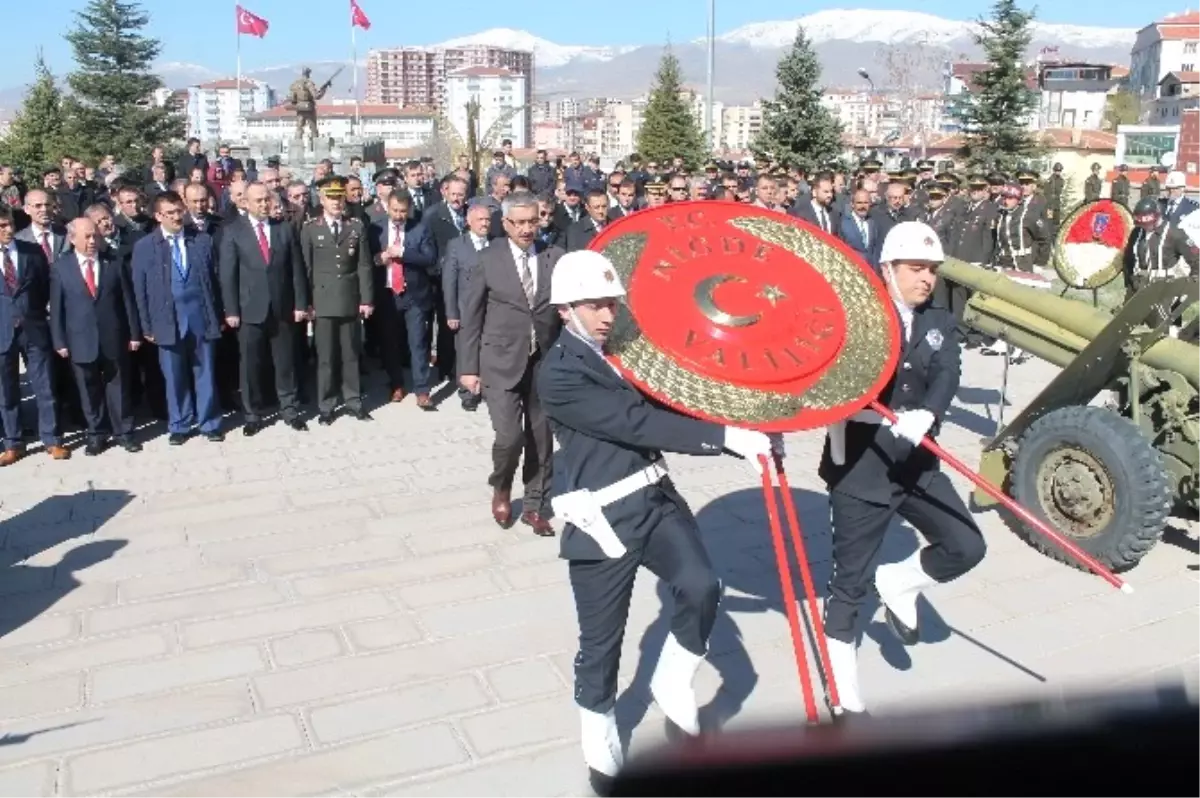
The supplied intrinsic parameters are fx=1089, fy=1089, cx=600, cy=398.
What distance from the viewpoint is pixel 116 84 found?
3762cm

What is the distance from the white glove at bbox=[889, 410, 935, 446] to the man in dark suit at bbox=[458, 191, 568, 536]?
2557 mm

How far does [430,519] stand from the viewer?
21.2ft

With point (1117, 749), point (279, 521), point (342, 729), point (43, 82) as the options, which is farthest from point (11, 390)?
point (43, 82)

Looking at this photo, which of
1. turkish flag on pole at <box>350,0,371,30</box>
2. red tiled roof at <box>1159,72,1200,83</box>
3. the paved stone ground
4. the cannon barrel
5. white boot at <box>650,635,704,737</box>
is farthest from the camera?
red tiled roof at <box>1159,72,1200,83</box>

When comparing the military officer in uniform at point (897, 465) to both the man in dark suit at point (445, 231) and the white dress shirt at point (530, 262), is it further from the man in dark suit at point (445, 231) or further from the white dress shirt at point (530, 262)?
the man in dark suit at point (445, 231)

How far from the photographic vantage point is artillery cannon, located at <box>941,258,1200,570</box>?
557 cm

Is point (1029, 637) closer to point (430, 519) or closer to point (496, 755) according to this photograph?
point (496, 755)

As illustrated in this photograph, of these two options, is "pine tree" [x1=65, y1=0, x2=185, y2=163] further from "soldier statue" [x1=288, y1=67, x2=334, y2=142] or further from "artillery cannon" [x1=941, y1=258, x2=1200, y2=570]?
"artillery cannon" [x1=941, y1=258, x2=1200, y2=570]

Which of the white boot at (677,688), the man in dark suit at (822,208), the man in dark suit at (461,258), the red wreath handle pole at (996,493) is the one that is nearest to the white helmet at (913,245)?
the red wreath handle pole at (996,493)

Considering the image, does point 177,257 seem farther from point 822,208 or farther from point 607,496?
point 822,208

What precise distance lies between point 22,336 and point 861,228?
6789 mm

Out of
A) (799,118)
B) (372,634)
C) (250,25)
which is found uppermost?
(250,25)

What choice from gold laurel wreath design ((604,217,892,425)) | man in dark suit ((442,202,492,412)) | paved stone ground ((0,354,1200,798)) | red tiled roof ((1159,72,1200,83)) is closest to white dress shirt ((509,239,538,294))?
man in dark suit ((442,202,492,412))

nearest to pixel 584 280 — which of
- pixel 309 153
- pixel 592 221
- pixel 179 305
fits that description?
pixel 179 305
